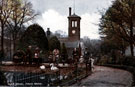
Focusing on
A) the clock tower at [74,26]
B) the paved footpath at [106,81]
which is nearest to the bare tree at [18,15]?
the clock tower at [74,26]

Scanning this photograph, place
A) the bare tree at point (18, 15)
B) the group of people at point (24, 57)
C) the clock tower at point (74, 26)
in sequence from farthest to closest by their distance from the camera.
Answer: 1. the clock tower at point (74, 26)
2. the bare tree at point (18, 15)
3. the group of people at point (24, 57)

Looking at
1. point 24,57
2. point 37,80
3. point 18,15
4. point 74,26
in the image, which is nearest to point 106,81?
point 37,80

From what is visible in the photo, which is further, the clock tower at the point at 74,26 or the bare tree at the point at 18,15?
the clock tower at the point at 74,26

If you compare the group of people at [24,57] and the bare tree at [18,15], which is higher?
the bare tree at [18,15]

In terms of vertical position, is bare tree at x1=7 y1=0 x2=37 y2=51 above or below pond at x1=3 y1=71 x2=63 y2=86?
above

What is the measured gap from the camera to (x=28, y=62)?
95.7ft

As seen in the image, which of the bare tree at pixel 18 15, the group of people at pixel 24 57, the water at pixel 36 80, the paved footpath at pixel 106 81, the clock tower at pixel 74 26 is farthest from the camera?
the clock tower at pixel 74 26

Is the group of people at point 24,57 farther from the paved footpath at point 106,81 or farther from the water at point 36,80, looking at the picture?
the water at point 36,80

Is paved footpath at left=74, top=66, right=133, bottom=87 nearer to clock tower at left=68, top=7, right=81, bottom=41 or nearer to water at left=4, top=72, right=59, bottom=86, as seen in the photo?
water at left=4, top=72, right=59, bottom=86

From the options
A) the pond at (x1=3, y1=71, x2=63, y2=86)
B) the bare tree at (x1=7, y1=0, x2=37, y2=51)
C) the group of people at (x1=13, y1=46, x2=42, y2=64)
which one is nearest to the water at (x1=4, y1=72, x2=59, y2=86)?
the pond at (x1=3, y1=71, x2=63, y2=86)

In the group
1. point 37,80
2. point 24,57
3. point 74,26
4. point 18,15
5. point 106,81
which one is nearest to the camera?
point 37,80

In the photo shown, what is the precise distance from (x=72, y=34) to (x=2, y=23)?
34914mm

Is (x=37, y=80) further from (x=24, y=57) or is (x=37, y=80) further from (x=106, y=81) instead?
(x=24, y=57)

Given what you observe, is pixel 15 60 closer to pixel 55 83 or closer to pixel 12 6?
pixel 55 83
